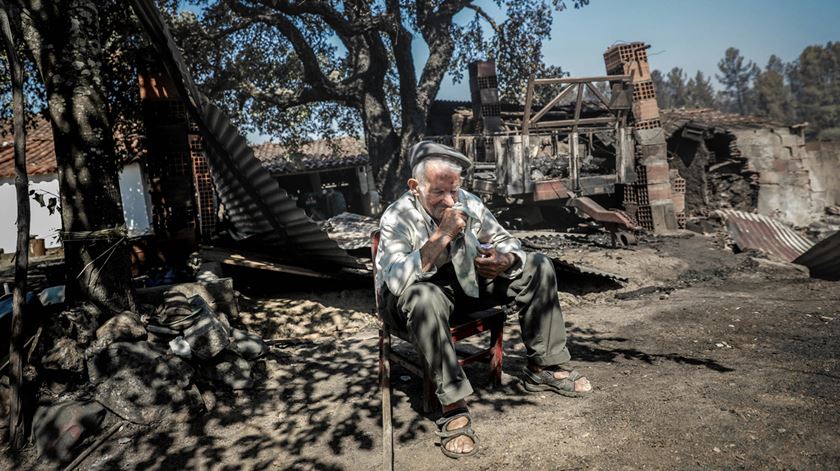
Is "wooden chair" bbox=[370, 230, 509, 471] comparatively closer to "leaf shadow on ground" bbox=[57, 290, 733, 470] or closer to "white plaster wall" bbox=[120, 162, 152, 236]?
"leaf shadow on ground" bbox=[57, 290, 733, 470]

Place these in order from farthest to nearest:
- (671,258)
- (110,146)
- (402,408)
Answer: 1. (671,258)
2. (110,146)
3. (402,408)

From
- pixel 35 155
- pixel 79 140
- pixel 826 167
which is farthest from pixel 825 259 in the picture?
pixel 35 155

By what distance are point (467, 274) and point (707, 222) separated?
12158 millimetres

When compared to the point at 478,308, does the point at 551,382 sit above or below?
below

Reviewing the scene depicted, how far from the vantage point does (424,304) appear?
2668mm

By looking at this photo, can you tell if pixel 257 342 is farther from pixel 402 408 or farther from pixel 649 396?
pixel 649 396

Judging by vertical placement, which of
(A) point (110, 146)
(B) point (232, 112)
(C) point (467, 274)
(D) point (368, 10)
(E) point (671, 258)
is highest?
(D) point (368, 10)

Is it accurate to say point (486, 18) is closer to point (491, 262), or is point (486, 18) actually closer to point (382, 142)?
point (382, 142)

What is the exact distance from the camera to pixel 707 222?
41.5 ft

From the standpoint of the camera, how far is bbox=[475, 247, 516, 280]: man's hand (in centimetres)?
296

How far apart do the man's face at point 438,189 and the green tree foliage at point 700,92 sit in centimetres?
8266

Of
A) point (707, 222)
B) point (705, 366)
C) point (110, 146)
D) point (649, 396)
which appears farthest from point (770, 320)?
point (707, 222)

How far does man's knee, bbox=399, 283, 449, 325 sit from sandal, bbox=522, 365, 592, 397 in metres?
0.91

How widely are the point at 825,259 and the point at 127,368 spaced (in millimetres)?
9381
